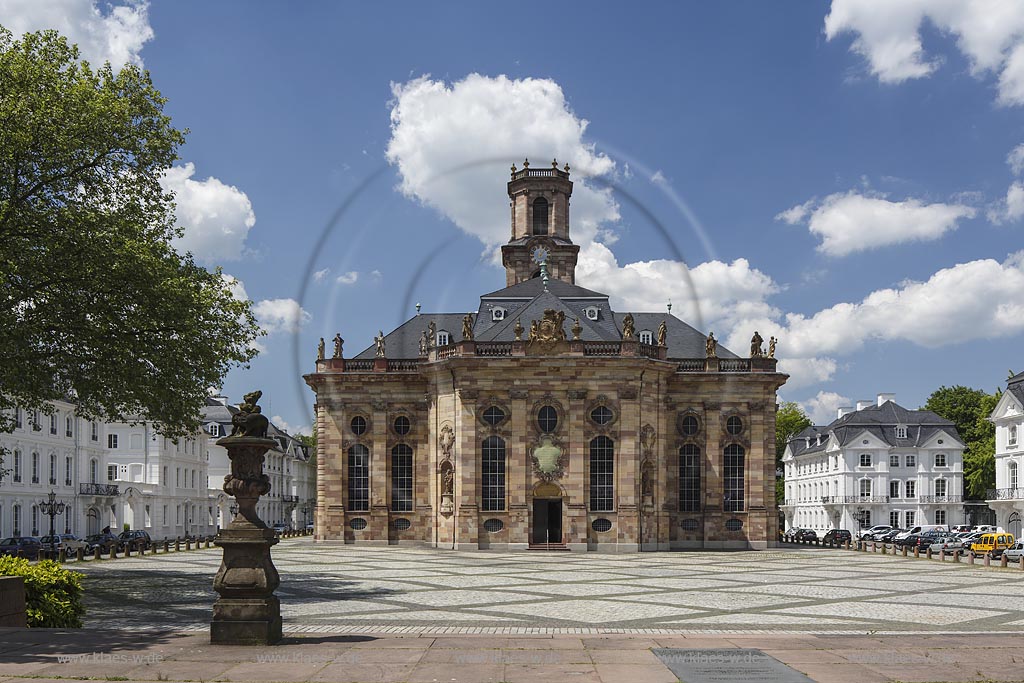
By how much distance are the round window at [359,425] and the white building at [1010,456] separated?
5557 cm

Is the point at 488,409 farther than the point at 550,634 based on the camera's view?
Yes

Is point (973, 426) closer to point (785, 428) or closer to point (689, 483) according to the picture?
point (785, 428)

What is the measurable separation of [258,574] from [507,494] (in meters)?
43.9

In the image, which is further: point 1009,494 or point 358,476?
point 1009,494

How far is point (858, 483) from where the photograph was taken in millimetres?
106812

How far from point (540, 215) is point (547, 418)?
27452 mm

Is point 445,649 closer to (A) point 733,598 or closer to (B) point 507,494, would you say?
(A) point 733,598

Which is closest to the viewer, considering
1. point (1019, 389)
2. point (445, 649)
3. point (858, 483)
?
point (445, 649)

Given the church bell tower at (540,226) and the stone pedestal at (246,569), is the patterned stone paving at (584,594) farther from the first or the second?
the church bell tower at (540,226)

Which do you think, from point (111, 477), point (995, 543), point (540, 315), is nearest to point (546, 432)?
point (540, 315)

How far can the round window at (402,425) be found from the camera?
70312mm

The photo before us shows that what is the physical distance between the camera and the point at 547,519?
62469 mm

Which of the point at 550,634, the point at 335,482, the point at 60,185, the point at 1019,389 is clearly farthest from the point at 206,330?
the point at 1019,389

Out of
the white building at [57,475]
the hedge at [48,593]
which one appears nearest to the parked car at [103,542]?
the white building at [57,475]
